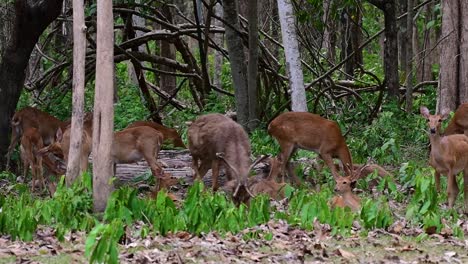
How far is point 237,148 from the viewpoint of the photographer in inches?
448

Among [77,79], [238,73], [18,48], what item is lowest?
[77,79]

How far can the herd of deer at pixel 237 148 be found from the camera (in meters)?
11.0

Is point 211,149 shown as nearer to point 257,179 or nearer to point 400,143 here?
point 257,179

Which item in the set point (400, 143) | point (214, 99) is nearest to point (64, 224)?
point (400, 143)

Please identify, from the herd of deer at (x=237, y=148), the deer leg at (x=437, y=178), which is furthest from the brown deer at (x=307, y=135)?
the deer leg at (x=437, y=178)

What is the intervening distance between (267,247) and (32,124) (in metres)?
6.90

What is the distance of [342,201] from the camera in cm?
1019

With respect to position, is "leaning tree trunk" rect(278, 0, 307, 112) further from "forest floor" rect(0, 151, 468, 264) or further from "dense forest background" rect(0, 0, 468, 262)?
"forest floor" rect(0, 151, 468, 264)

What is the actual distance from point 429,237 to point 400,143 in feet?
22.2

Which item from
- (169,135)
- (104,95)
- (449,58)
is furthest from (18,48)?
(449,58)

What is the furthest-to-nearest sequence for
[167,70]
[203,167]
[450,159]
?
[167,70], [203,167], [450,159]

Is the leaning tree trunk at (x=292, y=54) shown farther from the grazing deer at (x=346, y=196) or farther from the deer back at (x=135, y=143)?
Answer: the grazing deer at (x=346, y=196)

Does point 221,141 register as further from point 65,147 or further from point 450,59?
point 450,59

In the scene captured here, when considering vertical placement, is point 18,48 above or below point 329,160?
above
